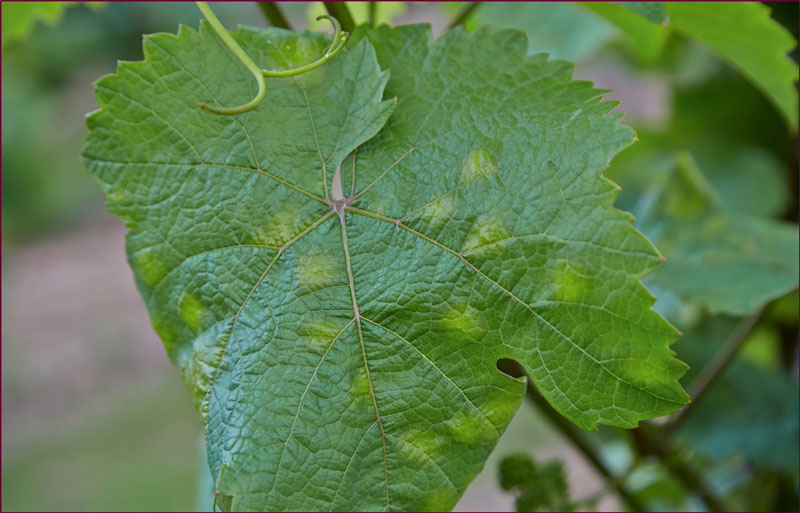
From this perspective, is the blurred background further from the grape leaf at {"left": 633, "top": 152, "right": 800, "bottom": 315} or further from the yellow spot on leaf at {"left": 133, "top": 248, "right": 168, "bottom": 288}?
the yellow spot on leaf at {"left": 133, "top": 248, "right": 168, "bottom": 288}

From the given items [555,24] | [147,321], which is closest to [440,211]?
[555,24]

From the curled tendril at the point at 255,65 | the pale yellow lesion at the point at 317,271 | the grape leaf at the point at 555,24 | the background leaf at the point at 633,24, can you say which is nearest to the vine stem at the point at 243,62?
the curled tendril at the point at 255,65

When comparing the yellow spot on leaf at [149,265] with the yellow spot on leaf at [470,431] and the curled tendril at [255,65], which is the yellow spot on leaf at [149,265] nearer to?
the curled tendril at [255,65]

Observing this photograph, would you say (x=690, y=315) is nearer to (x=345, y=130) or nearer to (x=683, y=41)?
(x=683, y=41)

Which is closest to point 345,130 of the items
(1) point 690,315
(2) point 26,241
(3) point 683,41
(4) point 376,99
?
(4) point 376,99

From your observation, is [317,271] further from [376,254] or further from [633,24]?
[633,24]

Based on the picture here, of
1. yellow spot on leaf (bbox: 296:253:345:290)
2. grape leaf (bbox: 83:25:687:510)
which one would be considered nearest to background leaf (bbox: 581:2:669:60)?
grape leaf (bbox: 83:25:687:510)
